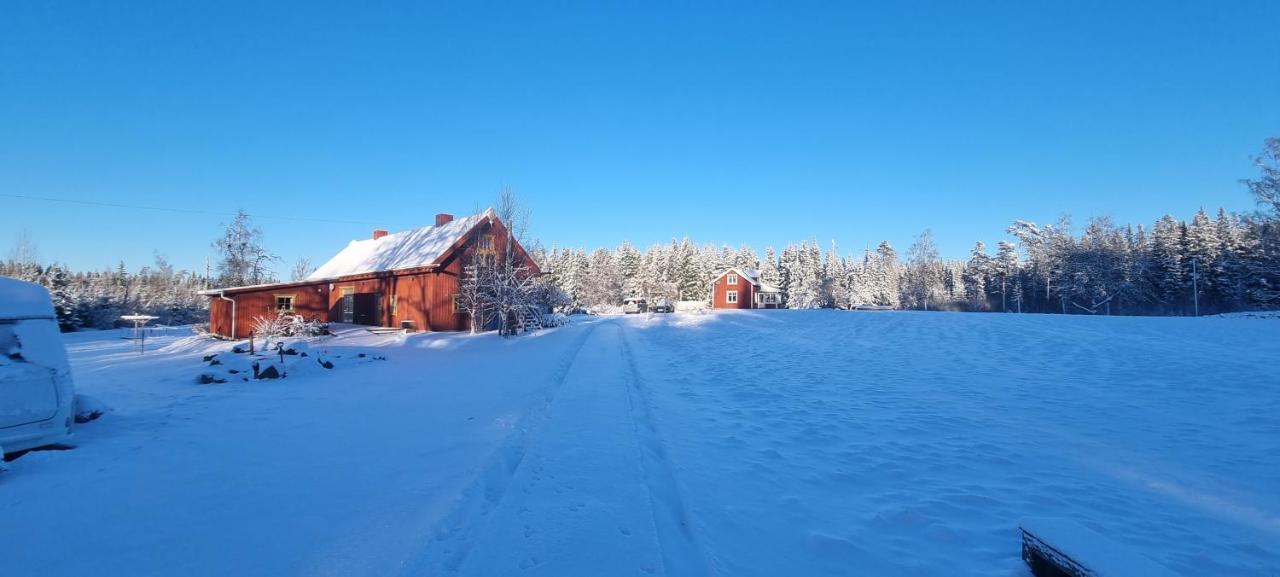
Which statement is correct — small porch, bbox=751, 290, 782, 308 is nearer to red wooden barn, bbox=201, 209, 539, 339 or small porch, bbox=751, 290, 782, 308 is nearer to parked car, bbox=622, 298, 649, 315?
parked car, bbox=622, 298, 649, 315

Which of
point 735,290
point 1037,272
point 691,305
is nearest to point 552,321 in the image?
point 735,290

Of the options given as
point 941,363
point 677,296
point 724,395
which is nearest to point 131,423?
point 724,395

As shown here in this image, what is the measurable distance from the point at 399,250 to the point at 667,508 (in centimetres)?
2898

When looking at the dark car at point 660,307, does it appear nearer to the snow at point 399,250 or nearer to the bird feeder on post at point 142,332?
the snow at point 399,250

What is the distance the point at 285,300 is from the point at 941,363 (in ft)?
94.2

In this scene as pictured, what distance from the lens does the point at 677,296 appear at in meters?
66.1

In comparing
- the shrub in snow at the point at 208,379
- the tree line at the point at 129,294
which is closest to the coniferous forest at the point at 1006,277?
the tree line at the point at 129,294

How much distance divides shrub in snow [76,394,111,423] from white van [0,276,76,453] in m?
1.49

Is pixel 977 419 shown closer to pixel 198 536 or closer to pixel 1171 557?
pixel 1171 557

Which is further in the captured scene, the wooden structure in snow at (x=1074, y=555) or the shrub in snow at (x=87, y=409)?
the shrub in snow at (x=87, y=409)

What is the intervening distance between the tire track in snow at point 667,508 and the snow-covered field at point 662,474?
1.2 inches

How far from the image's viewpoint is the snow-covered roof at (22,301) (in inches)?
224

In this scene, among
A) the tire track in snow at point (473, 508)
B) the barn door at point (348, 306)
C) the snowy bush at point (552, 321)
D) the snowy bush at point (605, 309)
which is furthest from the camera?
the snowy bush at point (605, 309)

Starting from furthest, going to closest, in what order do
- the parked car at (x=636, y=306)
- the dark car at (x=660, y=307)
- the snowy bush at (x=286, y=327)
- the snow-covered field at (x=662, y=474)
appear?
the parked car at (x=636, y=306) → the dark car at (x=660, y=307) → the snowy bush at (x=286, y=327) → the snow-covered field at (x=662, y=474)
